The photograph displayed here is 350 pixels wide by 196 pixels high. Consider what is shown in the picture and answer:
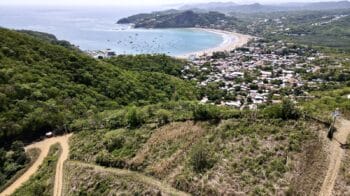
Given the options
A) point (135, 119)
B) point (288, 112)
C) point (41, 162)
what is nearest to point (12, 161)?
point (41, 162)

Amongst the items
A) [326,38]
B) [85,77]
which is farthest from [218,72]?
[326,38]

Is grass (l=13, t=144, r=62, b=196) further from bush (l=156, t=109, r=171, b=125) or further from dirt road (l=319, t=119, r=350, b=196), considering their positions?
dirt road (l=319, t=119, r=350, b=196)

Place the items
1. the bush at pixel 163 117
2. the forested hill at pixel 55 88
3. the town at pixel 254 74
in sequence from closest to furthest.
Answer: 1. the bush at pixel 163 117
2. the forested hill at pixel 55 88
3. the town at pixel 254 74

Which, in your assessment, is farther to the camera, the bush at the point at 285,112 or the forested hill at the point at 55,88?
the forested hill at the point at 55,88

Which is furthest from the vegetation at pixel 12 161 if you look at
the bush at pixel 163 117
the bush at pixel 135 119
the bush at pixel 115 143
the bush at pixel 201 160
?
the bush at pixel 201 160

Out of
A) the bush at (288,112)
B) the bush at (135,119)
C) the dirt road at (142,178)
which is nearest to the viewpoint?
the dirt road at (142,178)

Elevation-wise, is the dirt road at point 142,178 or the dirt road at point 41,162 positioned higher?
the dirt road at point 142,178

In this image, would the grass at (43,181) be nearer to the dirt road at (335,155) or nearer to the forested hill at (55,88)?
the forested hill at (55,88)

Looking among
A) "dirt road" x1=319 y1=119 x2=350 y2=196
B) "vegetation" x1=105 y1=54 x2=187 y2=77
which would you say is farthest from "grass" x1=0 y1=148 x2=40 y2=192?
"vegetation" x1=105 y1=54 x2=187 y2=77

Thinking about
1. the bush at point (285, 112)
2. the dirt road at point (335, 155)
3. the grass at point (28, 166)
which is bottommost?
the grass at point (28, 166)
